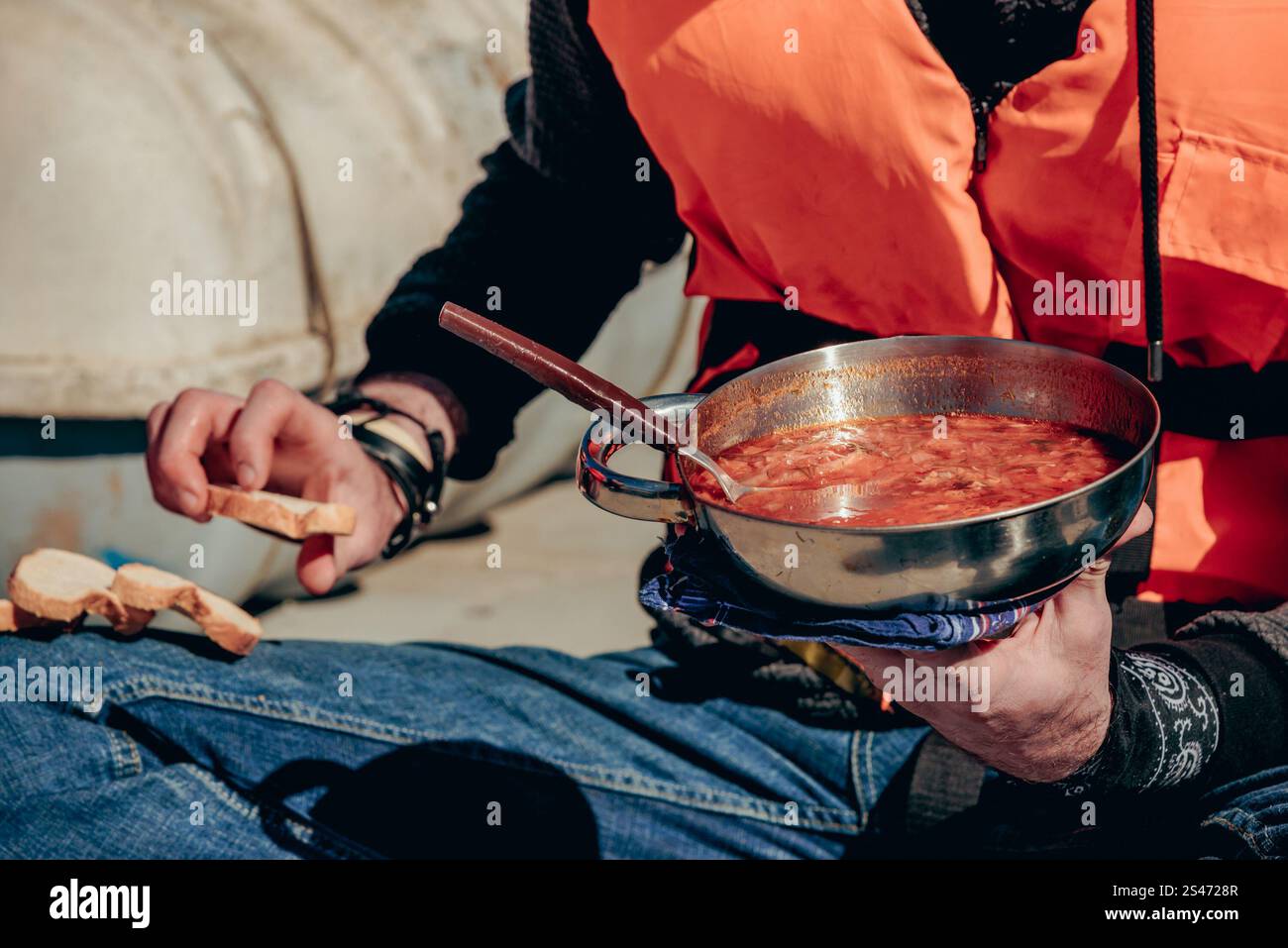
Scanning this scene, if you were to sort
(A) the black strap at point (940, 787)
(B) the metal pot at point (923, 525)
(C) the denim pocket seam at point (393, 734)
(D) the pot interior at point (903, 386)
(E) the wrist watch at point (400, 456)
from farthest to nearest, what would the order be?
(E) the wrist watch at point (400, 456) → (C) the denim pocket seam at point (393, 734) → (A) the black strap at point (940, 787) → (D) the pot interior at point (903, 386) → (B) the metal pot at point (923, 525)

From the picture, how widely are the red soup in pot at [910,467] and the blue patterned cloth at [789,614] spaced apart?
0.05 metres

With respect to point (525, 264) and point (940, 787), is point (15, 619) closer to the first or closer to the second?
point (525, 264)

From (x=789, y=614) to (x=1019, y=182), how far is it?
1.77ft

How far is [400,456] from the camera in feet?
4.82

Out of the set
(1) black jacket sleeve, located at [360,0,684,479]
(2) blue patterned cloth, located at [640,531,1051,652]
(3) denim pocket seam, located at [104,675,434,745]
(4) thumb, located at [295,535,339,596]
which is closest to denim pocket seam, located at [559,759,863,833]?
(3) denim pocket seam, located at [104,675,434,745]

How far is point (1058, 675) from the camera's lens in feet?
3.16

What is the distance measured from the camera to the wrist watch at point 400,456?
1464 mm

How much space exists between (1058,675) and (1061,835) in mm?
304

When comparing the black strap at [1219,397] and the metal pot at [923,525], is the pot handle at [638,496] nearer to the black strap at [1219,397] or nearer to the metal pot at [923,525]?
the metal pot at [923,525]

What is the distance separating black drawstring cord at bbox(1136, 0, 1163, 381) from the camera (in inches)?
40.1

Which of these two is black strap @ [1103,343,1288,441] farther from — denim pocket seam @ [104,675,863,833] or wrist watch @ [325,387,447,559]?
wrist watch @ [325,387,447,559]

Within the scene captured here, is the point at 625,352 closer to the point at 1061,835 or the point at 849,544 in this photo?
the point at 1061,835

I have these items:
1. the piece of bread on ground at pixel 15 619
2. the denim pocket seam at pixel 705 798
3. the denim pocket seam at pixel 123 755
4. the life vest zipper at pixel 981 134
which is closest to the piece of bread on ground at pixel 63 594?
the piece of bread on ground at pixel 15 619

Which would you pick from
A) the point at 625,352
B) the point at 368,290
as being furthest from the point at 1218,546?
the point at 625,352
